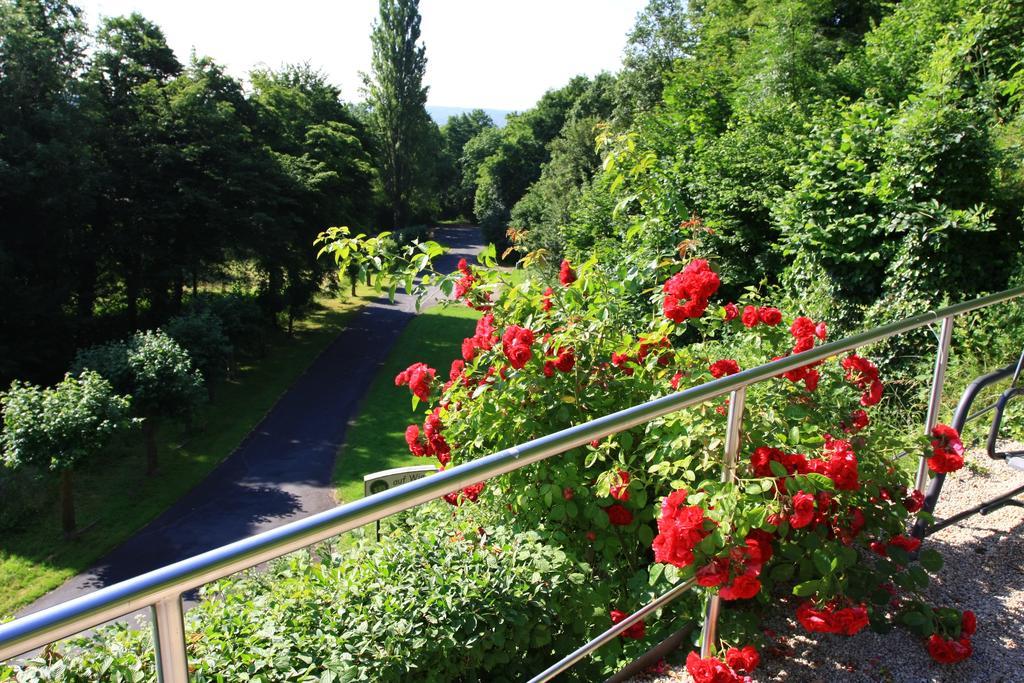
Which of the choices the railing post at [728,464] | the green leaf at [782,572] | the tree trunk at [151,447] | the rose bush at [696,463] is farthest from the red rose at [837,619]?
the tree trunk at [151,447]

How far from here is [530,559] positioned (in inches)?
97.2

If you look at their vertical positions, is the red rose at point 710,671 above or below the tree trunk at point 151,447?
above

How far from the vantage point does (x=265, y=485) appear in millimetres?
16516

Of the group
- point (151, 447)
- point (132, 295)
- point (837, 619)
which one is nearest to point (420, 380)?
point (837, 619)

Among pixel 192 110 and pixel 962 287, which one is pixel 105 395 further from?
pixel 962 287

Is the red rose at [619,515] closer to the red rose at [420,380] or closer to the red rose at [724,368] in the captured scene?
the red rose at [724,368]

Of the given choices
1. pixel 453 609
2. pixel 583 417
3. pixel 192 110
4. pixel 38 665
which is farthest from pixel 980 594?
pixel 192 110

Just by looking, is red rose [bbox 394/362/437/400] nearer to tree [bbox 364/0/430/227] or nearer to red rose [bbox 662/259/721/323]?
red rose [bbox 662/259/721/323]

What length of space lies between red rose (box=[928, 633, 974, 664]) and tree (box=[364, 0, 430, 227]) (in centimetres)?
4344

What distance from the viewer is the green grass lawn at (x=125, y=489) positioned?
13031 mm

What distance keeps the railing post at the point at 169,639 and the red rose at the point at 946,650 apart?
2.16 meters

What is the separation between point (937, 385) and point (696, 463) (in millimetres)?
1081

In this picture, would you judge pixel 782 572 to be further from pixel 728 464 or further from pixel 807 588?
pixel 728 464

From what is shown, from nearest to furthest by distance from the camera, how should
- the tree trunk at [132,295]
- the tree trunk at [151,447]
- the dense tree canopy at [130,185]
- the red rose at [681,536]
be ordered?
the red rose at [681,536] < the tree trunk at [151,447] < the dense tree canopy at [130,185] < the tree trunk at [132,295]
